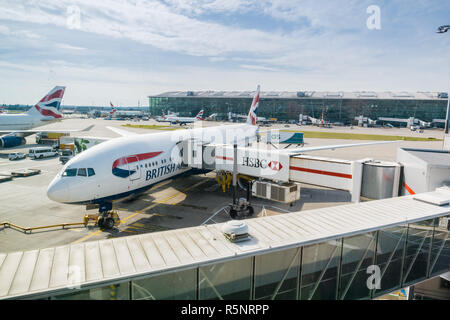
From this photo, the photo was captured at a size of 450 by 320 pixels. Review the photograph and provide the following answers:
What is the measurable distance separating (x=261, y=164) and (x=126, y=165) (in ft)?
30.5

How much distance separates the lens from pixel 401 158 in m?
15.5

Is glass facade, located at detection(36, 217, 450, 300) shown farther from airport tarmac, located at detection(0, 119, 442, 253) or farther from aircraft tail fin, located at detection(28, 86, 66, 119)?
aircraft tail fin, located at detection(28, 86, 66, 119)

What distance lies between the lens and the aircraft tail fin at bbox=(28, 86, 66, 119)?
5544cm

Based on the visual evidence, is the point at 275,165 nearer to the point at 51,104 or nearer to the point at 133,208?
the point at 133,208

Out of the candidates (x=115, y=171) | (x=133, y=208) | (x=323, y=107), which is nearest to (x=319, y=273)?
(x=115, y=171)

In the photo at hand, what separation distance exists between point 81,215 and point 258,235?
1871 cm

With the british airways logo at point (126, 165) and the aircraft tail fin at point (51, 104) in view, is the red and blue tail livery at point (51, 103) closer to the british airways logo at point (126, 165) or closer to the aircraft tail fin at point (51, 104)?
the aircraft tail fin at point (51, 104)

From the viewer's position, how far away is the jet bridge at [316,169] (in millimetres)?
14773

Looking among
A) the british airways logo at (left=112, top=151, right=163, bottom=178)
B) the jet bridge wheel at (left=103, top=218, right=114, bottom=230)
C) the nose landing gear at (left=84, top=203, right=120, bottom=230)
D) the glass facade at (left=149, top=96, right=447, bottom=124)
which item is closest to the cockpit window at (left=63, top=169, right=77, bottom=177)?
the british airways logo at (left=112, top=151, right=163, bottom=178)

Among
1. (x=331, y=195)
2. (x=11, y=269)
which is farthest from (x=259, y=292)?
(x=331, y=195)

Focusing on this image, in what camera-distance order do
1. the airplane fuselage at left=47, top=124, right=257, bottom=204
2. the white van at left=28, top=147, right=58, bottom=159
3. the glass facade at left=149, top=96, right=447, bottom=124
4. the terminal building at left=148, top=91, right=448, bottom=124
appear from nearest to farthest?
the airplane fuselage at left=47, top=124, right=257, bottom=204 → the white van at left=28, top=147, right=58, bottom=159 → the glass facade at left=149, top=96, right=447, bottom=124 → the terminal building at left=148, top=91, right=448, bottom=124

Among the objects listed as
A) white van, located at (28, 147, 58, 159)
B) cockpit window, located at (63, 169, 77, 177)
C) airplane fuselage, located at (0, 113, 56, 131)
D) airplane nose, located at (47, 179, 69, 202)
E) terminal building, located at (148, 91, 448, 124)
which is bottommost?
white van, located at (28, 147, 58, 159)

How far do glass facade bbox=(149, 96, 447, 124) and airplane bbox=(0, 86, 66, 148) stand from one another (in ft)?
362

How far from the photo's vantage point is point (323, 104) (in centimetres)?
14612
